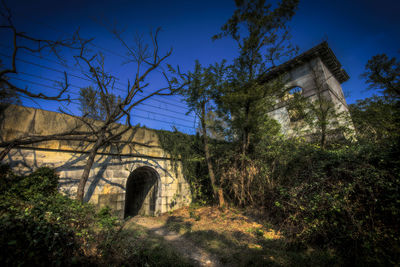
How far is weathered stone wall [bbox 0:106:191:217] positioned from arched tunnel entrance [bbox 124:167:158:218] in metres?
0.05

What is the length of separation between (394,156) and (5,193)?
395 inches

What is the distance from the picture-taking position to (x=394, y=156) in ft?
11.7

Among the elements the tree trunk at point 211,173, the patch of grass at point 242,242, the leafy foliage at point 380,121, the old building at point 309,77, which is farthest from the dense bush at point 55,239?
the old building at point 309,77

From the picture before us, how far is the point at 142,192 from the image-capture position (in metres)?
8.71

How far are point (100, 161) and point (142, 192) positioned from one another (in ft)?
10.4

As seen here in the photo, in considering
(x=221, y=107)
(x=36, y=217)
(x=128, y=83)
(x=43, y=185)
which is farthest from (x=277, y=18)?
(x=43, y=185)

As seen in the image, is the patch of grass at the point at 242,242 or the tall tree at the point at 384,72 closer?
the patch of grass at the point at 242,242

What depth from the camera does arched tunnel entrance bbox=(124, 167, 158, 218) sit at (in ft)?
26.6

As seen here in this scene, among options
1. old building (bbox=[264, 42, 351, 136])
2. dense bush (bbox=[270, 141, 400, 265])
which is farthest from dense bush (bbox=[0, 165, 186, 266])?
old building (bbox=[264, 42, 351, 136])

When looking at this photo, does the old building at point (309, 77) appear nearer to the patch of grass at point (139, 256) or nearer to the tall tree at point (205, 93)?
the tall tree at point (205, 93)

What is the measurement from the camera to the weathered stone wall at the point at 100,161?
5309 millimetres

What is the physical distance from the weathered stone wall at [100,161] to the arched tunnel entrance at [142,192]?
49mm

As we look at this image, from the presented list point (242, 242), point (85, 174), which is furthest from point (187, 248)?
point (85, 174)

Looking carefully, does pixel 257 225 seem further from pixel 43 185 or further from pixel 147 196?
pixel 43 185
